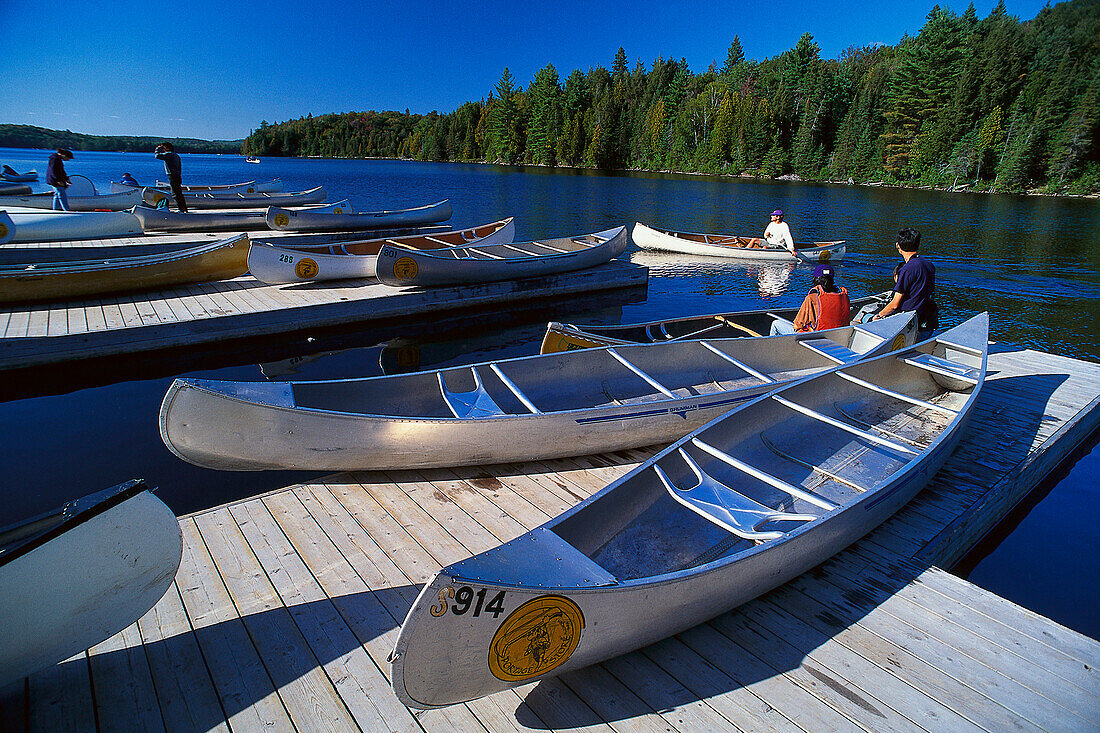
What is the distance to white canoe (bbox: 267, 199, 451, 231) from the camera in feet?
59.8

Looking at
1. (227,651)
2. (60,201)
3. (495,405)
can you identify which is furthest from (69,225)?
(227,651)

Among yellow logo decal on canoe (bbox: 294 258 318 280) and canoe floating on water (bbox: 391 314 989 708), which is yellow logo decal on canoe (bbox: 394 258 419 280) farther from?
canoe floating on water (bbox: 391 314 989 708)

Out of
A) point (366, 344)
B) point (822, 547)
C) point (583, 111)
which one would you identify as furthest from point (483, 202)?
point (583, 111)

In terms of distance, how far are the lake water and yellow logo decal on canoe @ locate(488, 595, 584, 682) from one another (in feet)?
13.6

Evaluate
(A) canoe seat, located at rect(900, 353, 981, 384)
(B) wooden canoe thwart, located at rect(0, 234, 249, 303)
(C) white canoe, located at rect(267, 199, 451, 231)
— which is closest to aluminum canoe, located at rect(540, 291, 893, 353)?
(A) canoe seat, located at rect(900, 353, 981, 384)

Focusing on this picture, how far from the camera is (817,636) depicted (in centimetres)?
334

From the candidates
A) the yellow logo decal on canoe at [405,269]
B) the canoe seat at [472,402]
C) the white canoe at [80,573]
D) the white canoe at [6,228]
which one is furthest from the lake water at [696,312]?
the white canoe at [6,228]

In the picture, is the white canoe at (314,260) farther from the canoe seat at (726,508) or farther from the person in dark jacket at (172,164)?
the canoe seat at (726,508)

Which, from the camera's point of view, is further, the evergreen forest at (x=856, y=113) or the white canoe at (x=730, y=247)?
the evergreen forest at (x=856, y=113)

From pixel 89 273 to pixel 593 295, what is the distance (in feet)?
33.9

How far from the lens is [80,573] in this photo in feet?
8.44

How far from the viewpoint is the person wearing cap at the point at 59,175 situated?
14.9 meters

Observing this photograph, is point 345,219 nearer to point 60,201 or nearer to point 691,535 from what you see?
point 60,201

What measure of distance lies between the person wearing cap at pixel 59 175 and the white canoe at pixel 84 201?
204cm
